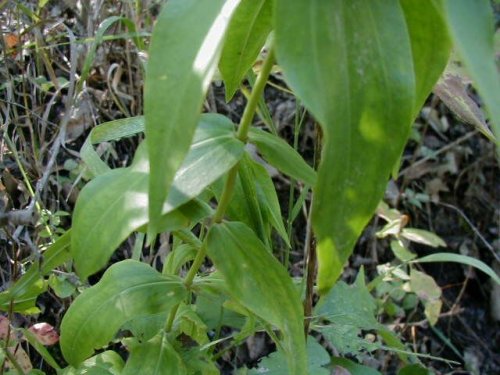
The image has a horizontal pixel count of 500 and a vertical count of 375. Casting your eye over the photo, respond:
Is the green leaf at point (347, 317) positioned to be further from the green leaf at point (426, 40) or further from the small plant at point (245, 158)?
the green leaf at point (426, 40)

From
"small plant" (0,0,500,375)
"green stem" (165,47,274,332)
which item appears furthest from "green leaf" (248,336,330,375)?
"green stem" (165,47,274,332)

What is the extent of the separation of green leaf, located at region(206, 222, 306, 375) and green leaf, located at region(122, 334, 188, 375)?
176mm

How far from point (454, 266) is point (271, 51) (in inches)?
65.9

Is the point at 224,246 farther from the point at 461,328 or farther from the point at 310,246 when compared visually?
the point at 461,328

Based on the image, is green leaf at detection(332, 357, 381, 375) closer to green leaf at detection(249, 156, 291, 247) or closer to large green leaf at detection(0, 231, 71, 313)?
green leaf at detection(249, 156, 291, 247)

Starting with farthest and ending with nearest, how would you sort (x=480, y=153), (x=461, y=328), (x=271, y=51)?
(x=480, y=153), (x=461, y=328), (x=271, y=51)

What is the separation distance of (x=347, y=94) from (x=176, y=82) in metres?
0.15

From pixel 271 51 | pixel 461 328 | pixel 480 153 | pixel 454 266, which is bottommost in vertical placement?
pixel 461 328

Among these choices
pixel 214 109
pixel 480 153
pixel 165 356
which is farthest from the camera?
pixel 480 153

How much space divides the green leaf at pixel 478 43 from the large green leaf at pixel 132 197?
10.2 inches

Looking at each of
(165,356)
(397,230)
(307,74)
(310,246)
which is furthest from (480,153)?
(307,74)

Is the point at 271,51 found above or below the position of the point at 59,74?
above

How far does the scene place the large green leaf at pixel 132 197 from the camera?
625 mm

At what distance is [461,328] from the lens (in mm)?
2078
